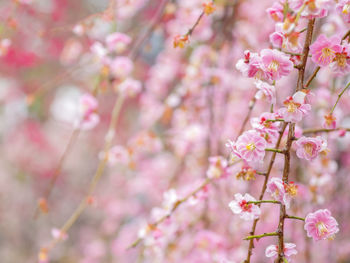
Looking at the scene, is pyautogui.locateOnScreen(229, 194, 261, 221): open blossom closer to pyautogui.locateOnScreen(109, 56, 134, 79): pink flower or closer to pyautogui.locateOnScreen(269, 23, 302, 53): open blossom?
pyautogui.locateOnScreen(269, 23, 302, 53): open blossom

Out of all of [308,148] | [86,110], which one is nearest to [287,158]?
[308,148]

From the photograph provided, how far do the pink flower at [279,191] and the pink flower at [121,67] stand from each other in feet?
2.65

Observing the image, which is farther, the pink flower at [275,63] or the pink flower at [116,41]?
the pink flower at [116,41]

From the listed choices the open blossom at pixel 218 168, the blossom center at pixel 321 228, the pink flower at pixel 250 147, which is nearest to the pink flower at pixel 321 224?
the blossom center at pixel 321 228

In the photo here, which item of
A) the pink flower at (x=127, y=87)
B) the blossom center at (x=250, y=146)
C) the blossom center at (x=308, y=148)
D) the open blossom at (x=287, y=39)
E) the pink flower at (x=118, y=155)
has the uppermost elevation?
the pink flower at (x=127, y=87)

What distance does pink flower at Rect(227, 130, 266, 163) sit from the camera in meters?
0.60

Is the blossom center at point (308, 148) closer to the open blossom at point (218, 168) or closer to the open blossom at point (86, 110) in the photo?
the open blossom at point (218, 168)

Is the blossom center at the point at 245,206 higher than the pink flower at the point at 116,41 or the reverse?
the reverse

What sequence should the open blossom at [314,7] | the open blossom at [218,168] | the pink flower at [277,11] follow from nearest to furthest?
the open blossom at [314,7]
the pink flower at [277,11]
the open blossom at [218,168]

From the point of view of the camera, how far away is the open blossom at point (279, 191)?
1.91ft

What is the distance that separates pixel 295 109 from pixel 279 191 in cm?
13

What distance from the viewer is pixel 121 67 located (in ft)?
4.39

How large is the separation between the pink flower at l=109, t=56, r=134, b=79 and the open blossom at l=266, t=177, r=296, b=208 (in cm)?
81

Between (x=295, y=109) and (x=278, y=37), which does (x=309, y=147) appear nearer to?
(x=295, y=109)
